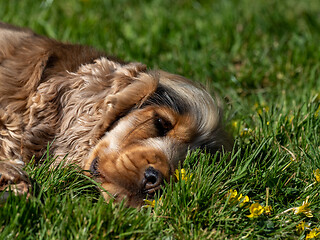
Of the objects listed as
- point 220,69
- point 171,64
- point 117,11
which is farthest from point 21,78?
point 117,11

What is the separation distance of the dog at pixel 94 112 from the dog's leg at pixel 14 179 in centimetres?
15

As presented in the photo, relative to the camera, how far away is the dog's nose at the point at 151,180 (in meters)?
3.38

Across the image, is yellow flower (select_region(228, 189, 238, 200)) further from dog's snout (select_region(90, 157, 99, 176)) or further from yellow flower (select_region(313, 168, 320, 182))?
dog's snout (select_region(90, 157, 99, 176))

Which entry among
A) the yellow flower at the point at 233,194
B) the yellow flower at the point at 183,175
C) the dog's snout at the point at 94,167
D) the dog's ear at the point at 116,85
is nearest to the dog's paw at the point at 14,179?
the dog's snout at the point at 94,167

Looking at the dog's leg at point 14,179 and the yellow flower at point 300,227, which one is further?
the yellow flower at point 300,227

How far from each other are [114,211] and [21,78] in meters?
1.42

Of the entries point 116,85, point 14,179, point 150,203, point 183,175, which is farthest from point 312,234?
point 14,179

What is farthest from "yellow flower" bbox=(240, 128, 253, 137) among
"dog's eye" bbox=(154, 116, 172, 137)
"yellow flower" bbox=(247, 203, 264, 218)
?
"yellow flower" bbox=(247, 203, 264, 218)

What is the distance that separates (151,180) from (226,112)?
4.80ft

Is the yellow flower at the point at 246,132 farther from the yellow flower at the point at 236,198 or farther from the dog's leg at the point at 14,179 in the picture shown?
the dog's leg at the point at 14,179

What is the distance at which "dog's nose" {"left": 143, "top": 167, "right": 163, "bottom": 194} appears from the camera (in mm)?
3385

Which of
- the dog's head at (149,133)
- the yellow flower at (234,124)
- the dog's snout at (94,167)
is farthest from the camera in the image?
the yellow flower at (234,124)

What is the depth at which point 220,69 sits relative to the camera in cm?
587

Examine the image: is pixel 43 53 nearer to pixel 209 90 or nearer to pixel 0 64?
pixel 0 64
